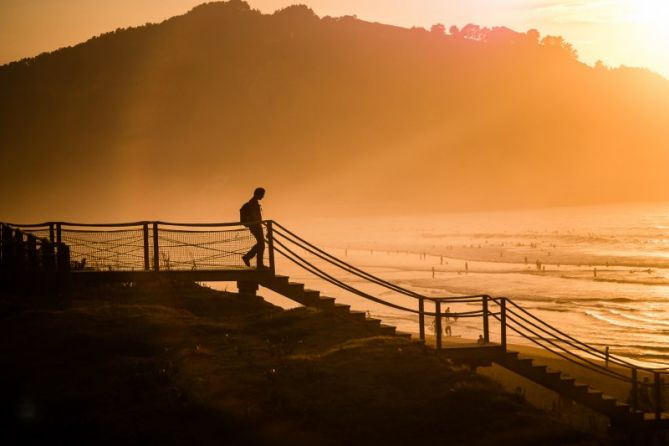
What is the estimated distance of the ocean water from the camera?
119 ft

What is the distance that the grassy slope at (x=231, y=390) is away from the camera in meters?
11.5

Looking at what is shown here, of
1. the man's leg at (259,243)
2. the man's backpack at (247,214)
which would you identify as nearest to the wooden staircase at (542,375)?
the man's leg at (259,243)

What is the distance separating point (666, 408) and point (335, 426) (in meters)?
11.4

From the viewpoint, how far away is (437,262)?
75375 millimetres

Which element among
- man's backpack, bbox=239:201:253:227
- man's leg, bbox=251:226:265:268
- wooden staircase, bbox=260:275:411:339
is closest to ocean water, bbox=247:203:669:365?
wooden staircase, bbox=260:275:411:339

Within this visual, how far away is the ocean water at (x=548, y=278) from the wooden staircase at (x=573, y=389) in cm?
1318

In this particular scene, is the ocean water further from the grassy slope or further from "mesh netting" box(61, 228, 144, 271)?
the grassy slope

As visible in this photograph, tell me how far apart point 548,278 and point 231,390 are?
48.4 metres

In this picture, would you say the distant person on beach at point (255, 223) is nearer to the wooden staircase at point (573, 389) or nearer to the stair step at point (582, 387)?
the wooden staircase at point (573, 389)

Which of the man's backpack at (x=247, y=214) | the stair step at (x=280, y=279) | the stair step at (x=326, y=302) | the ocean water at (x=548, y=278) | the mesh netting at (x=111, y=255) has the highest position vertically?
the man's backpack at (x=247, y=214)

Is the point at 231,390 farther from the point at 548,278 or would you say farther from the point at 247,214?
the point at 548,278

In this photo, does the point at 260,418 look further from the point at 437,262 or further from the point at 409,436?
the point at 437,262

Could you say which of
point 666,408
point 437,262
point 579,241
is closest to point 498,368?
point 666,408

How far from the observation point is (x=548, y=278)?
191 ft
